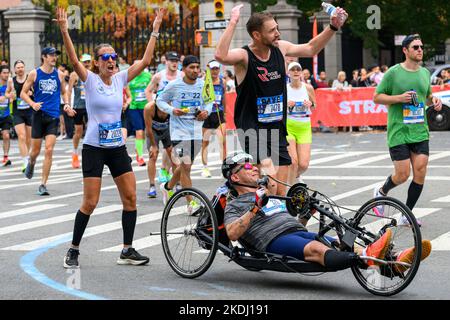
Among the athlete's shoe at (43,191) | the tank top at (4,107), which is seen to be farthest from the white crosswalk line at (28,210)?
the tank top at (4,107)

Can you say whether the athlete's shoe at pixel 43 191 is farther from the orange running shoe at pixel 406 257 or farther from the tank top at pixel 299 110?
the orange running shoe at pixel 406 257

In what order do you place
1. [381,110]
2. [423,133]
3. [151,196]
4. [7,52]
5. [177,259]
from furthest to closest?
[7,52] → [381,110] → [151,196] → [423,133] → [177,259]

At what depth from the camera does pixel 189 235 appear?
844cm

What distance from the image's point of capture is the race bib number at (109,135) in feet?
29.6

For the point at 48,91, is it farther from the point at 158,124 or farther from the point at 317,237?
the point at 317,237

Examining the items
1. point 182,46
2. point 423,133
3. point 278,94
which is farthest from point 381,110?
point 278,94

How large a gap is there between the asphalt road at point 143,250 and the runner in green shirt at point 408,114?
26.2 inches

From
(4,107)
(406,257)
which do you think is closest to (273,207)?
(406,257)

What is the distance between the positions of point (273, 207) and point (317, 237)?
42 cm

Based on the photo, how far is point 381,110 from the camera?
88.1ft

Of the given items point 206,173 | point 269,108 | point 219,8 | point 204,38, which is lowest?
point 206,173

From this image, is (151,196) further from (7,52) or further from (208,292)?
(7,52)

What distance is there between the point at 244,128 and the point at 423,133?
279 cm

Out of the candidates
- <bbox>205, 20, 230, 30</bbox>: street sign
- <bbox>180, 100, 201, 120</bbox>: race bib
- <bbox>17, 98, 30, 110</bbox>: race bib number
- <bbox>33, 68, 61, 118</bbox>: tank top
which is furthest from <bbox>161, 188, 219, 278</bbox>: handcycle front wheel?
<bbox>205, 20, 230, 30</bbox>: street sign
